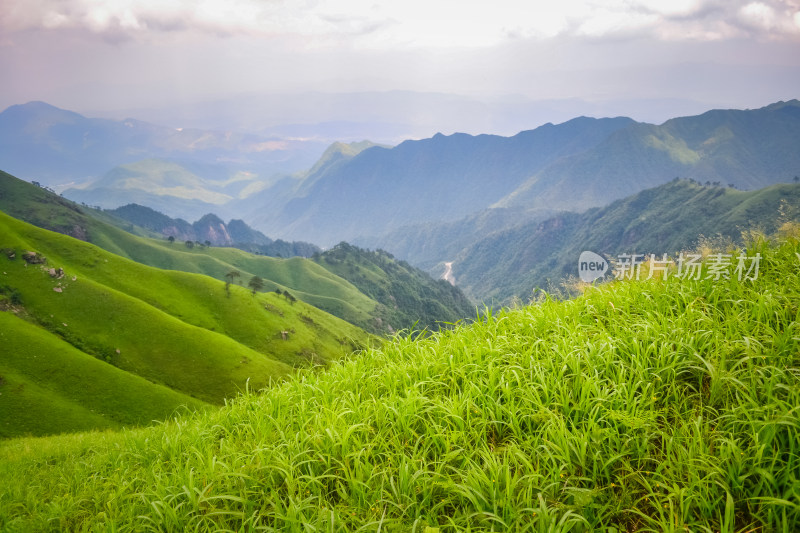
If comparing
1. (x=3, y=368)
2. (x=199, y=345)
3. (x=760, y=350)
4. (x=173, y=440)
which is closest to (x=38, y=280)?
(x=3, y=368)

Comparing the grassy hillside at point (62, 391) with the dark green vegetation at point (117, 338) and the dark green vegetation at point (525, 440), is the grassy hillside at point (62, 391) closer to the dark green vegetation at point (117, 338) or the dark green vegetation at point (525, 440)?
the dark green vegetation at point (117, 338)

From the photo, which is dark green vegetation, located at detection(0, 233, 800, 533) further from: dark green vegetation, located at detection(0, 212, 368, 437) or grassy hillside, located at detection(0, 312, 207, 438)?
grassy hillside, located at detection(0, 312, 207, 438)

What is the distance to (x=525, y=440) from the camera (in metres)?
5.05

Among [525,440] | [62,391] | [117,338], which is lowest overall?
[62,391]

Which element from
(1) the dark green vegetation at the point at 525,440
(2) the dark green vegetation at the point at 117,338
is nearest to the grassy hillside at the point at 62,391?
(2) the dark green vegetation at the point at 117,338

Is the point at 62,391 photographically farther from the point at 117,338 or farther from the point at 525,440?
the point at 525,440

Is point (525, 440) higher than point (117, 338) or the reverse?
higher

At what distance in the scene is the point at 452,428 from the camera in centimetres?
529

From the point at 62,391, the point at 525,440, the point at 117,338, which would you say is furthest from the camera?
the point at 117,338

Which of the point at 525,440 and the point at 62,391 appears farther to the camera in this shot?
the point at 62,391

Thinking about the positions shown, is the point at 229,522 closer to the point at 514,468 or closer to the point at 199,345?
the point at 514,468

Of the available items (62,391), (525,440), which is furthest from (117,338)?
(525,440)

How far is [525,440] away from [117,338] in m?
112

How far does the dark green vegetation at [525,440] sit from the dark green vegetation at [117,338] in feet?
160
